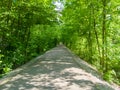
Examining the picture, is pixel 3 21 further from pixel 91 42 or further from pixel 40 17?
pixel 91 42

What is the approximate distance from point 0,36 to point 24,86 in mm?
7099

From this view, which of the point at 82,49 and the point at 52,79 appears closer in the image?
the point at 52,79

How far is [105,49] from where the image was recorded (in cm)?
1470

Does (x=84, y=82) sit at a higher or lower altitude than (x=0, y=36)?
lower

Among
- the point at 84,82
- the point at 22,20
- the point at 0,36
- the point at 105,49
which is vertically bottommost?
the point at 84,82

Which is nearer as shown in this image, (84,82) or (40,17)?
(84,82)

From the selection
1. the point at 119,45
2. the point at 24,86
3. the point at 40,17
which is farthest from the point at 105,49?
the point at 24,86

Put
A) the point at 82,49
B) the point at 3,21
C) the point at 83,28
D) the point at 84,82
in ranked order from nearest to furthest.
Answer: the point at 84,82, the point at 3,21, the point at 83,28, the point at 82,49

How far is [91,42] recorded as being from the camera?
23219 millimetres

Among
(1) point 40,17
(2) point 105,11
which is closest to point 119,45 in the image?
(2) point 105,11

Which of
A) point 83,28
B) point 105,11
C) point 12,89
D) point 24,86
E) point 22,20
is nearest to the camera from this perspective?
point 12,89

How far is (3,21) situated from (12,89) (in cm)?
691

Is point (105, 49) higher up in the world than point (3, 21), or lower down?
lower down

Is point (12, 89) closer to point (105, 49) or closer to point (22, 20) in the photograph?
point (105, 49)
